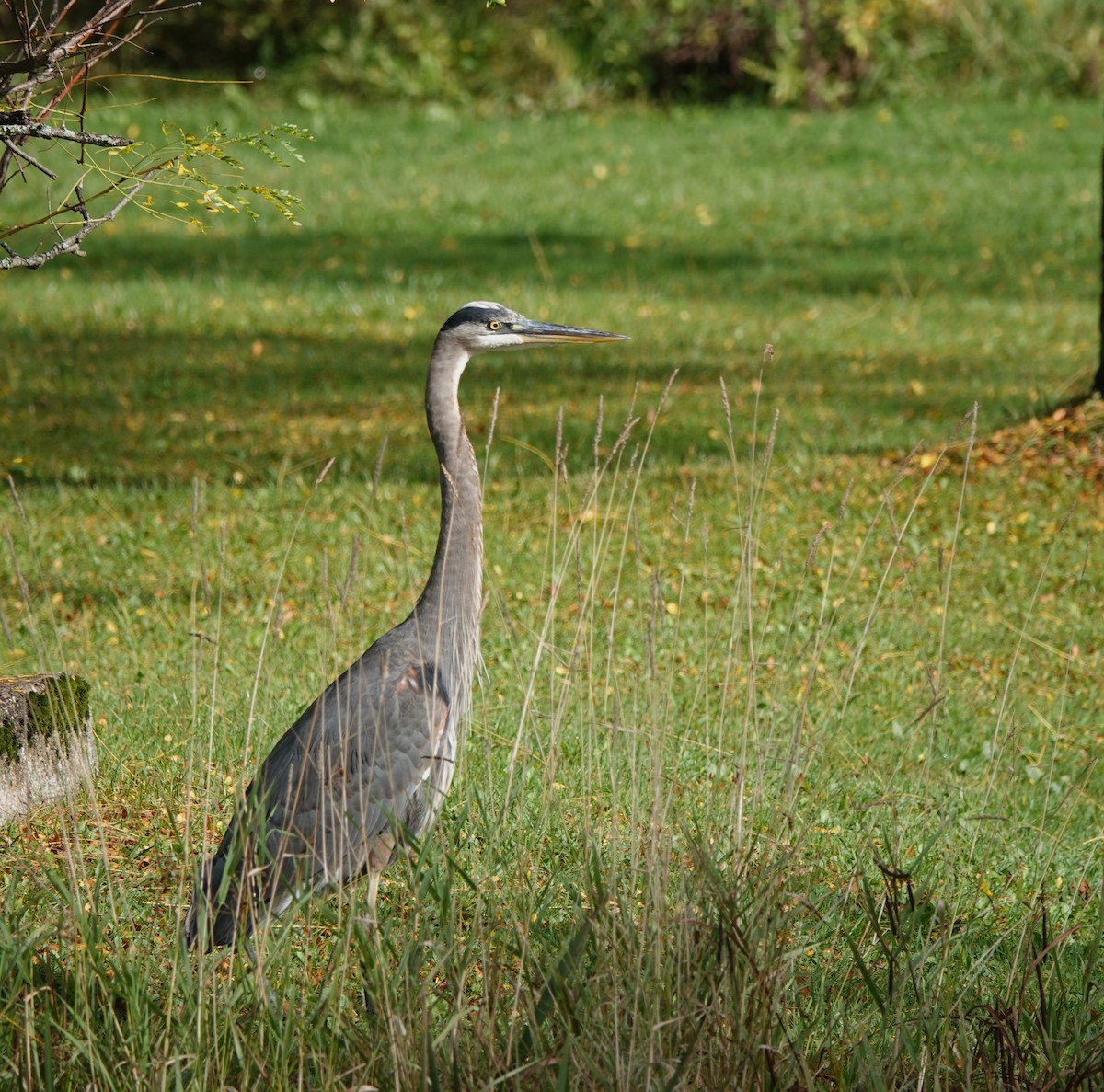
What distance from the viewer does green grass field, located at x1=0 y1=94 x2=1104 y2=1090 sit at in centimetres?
332

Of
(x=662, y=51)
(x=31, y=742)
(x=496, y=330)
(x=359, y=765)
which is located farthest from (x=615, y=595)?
(x=662, y=51)

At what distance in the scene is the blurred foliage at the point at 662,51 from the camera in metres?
19.1

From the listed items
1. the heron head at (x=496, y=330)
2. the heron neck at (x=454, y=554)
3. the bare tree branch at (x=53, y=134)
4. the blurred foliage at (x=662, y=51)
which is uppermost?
the blurred foliage at (x=662, y=51)

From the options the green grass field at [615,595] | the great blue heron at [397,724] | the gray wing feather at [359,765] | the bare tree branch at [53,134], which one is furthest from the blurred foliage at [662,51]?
the bare tree branch at [53,134]

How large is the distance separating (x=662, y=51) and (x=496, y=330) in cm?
1614

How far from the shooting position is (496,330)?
4.47m

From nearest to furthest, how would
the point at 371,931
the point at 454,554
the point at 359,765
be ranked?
the point at 371,931, the point at 359,765, the point at 454,554

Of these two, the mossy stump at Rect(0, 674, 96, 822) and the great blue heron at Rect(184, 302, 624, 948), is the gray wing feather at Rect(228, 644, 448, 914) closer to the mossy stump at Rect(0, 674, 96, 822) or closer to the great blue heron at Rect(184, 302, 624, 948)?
the great blue heron at Rect(184, 302, 624, 948)

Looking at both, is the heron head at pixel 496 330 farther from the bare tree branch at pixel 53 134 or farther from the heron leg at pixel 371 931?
the heron leg at pixel 371 931

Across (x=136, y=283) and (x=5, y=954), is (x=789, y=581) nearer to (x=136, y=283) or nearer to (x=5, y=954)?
(x=5, y=954)

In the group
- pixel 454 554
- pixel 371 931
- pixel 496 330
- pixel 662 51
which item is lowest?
pixel 371 931

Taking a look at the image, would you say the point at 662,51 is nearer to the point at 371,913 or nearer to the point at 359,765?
the point at 359,765

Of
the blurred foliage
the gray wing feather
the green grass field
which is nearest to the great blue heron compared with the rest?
the gray wing feather

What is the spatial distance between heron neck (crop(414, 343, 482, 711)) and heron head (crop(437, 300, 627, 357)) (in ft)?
0.21
